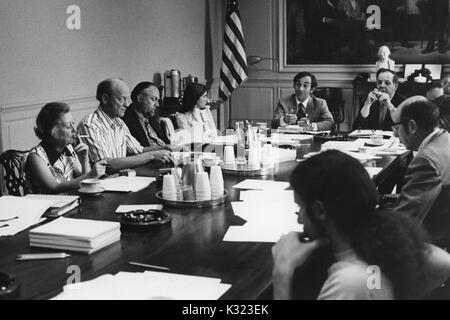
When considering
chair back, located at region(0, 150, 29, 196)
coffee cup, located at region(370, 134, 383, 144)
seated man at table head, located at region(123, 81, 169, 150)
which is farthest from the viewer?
seated man at table head, located at region(123, 81, 169, 150)

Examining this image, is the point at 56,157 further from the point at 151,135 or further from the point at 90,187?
the point at 151,135

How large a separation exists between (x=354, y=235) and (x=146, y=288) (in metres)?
0.56

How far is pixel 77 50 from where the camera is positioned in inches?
194

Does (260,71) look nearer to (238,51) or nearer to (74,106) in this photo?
(238,51)

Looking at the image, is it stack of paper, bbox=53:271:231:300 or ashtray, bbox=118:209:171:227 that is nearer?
stack of paper, bbox=53:271:231:300

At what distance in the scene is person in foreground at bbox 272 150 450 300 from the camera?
1.24m

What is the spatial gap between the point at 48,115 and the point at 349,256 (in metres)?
2.02

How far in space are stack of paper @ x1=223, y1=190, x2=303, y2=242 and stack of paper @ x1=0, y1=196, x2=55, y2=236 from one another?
719mm

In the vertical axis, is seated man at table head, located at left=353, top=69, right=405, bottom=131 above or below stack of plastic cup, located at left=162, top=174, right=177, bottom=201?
above

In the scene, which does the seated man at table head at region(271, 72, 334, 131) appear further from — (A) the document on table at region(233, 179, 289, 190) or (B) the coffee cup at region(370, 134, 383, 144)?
(A) the document on table at region(233, 179, 289, 190)

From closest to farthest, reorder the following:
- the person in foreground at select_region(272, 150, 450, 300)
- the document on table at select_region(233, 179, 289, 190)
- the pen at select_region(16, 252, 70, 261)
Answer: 1. the person in foreground at select_region(272, 150, 450, 300)
2. the pen at select_region(16, 252, 70, 261)
3. the document on table at select_region(233, 179, 289, 190)

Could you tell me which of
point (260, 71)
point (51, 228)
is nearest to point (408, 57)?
point (260, 71)

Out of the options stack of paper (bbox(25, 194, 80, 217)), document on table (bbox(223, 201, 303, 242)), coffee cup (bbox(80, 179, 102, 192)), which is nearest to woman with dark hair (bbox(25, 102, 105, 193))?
coffee cup (bbox(80, 179, 102, 192))

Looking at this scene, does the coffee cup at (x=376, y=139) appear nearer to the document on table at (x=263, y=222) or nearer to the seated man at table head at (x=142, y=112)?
the seated man at table head at (x=142, y=112)
